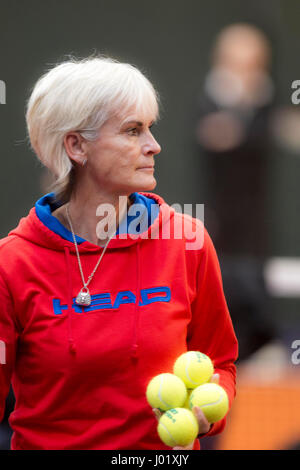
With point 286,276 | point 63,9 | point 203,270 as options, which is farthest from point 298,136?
point 203,270

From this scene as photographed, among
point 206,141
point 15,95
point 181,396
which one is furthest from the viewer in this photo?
point 15,95

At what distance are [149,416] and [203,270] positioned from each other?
0.36 metres

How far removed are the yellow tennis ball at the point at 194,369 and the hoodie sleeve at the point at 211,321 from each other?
0.55ft

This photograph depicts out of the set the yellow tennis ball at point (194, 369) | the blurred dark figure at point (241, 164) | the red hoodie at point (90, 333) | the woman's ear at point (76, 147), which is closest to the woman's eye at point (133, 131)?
the woman's ear at point (76, 147)

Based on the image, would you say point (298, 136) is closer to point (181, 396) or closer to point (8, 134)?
point (8, 134)

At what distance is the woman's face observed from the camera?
159 centimetres

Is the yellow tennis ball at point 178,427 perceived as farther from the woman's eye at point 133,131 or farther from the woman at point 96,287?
the woman's eye at point 133,131

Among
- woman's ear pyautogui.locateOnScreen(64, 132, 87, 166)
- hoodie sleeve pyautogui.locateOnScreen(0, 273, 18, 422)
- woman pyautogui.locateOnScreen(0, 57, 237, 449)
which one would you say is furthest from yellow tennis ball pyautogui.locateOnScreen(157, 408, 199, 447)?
woman's ear pyautogui.locateOnScreen(64, 132, 87, 166)

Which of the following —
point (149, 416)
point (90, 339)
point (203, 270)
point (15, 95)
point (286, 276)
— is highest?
point (15, 95)

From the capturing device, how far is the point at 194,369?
150cm

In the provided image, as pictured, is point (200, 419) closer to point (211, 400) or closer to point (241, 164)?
point (211, 400)

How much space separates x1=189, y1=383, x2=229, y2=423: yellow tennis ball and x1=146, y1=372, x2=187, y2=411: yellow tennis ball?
0.03m

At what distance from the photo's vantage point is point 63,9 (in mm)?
4082

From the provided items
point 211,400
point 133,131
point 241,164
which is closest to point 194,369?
point 211,400
